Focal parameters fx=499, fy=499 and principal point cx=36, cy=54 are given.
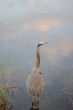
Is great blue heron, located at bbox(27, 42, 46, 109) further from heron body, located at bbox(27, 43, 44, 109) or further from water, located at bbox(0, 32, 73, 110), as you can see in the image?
water, located at bbox(0, 32, 73, 110)

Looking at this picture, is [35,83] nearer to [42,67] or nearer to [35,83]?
[35,83]

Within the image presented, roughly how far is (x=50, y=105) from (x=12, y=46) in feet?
3.46

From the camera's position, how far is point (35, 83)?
7242 millimetres

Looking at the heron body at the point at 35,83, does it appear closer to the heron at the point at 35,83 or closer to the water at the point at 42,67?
the heron at the point at 35,83

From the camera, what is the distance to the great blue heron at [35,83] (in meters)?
7.26

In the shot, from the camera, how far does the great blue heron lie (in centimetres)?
726

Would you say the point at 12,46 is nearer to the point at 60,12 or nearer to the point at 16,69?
the point at 16,69

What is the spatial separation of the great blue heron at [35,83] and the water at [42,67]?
0.10 meters

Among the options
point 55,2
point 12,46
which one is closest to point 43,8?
point 55,2

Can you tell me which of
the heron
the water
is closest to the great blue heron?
the heron

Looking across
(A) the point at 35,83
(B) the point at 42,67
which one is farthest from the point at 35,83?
(B) the point at 42,67

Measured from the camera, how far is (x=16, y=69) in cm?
750

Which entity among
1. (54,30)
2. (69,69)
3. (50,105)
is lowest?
(50,105)

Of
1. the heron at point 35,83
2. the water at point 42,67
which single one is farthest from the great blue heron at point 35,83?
the water at point 42,67
